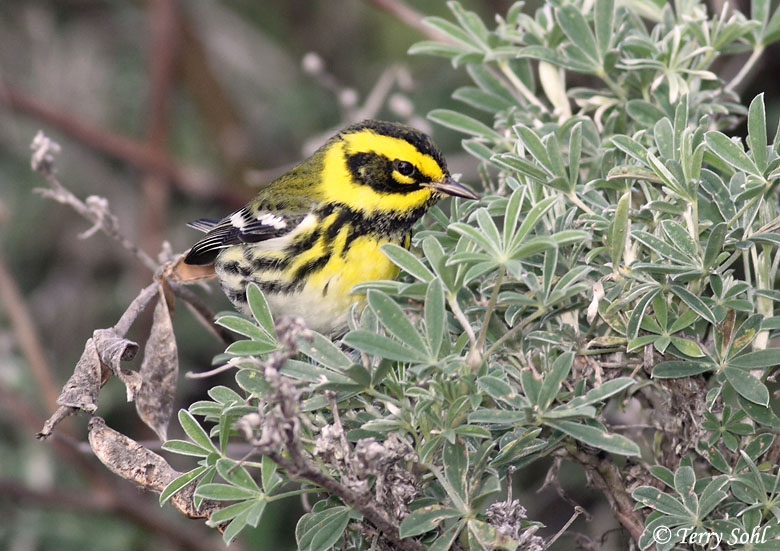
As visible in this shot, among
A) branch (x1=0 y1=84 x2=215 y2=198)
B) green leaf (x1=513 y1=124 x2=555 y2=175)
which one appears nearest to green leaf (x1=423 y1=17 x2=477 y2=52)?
green leaf (x1=513 y1=124 x2=555 y2=175)

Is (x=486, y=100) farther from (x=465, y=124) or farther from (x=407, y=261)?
(x=407, y=261)

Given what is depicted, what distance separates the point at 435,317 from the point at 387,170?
4.60 feet

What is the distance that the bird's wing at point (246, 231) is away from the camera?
9.19ft

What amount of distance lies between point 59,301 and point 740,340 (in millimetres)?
3749

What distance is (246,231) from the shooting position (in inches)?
114

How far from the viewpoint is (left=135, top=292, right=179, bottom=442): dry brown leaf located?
6.48 ft

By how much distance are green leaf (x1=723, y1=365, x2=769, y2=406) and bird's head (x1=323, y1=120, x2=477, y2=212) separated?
112 centimetres

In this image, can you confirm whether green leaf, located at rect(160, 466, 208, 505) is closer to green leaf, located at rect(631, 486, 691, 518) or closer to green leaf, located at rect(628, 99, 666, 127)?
green leaf, located at rect(631, 486, 691, 518)

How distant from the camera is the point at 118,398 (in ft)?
13.7

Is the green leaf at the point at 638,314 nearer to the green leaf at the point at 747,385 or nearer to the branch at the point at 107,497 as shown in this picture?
the green leaf at the point at 747,385

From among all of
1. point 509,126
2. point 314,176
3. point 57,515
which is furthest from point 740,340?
Answer: point 57,515

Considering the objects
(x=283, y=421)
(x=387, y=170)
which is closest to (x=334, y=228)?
(x=387, y=170)

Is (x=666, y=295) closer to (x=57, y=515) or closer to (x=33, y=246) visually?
(x=57, y=515)

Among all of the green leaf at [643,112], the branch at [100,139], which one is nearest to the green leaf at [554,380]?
the green leaf at [643,112]
